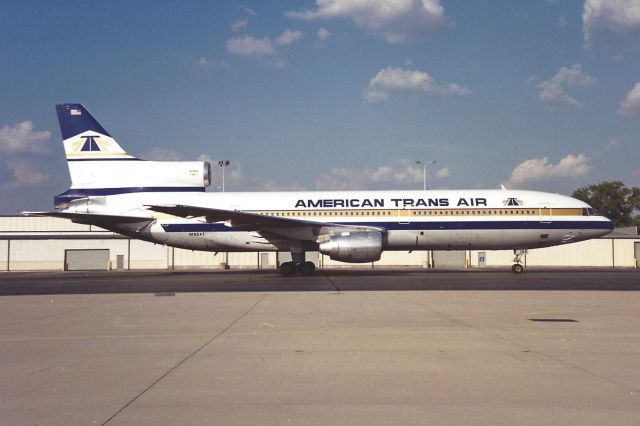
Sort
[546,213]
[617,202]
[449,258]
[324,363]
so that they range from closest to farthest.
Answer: [324,363] → [546,213] → [449,258] → [617,202]

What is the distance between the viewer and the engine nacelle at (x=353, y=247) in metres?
23.3

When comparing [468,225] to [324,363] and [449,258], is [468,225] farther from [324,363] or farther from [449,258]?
[324,363]

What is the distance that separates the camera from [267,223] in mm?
24266

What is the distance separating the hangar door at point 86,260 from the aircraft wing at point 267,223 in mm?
23192

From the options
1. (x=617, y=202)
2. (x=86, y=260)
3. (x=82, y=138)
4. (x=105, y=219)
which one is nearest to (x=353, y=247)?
(x=105, y=219)

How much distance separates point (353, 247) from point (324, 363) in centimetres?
1653

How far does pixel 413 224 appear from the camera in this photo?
2577 cm

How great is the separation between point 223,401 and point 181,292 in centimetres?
1316

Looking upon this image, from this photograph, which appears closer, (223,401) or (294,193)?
(223,401)

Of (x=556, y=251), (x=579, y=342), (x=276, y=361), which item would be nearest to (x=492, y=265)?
(x=556, y=251)

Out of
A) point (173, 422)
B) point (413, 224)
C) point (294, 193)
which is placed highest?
point (294, 193)

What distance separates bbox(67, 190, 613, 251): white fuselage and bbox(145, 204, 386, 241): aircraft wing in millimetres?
632

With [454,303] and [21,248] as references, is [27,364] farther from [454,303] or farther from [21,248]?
[21,248]

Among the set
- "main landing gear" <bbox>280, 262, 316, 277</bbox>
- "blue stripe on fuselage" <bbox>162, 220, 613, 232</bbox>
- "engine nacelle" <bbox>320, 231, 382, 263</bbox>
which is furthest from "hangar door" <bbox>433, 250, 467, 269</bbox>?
"engine nacelle" <bbox>320, 231, 382, 263</bbox>
